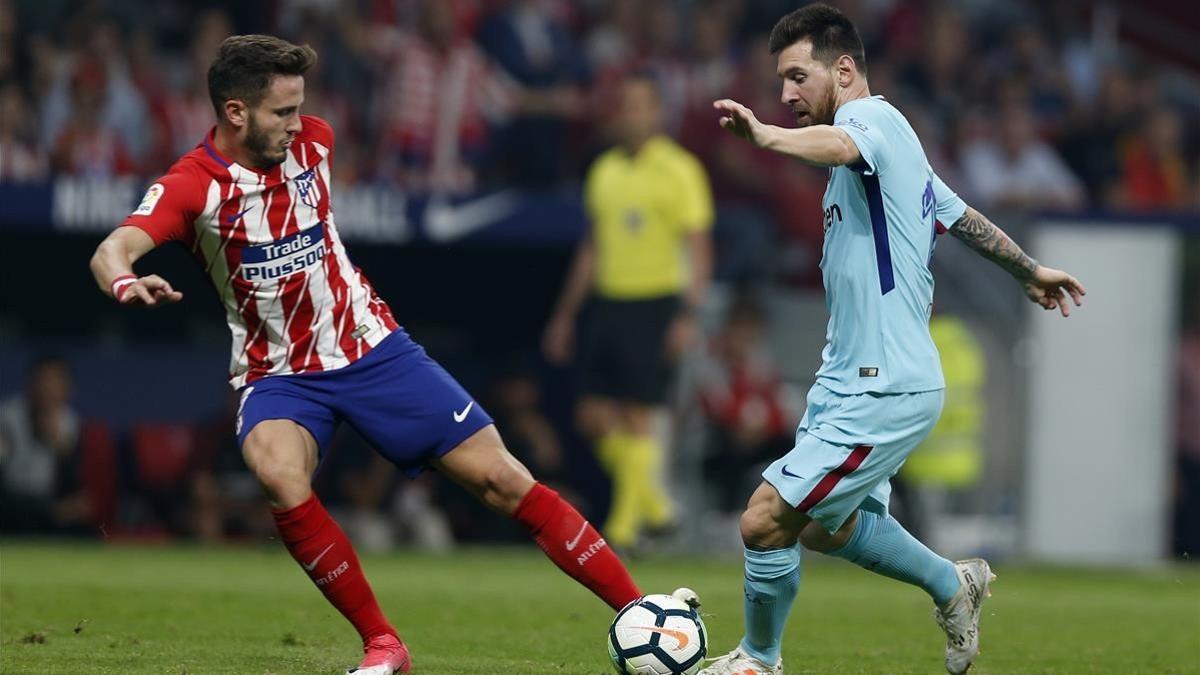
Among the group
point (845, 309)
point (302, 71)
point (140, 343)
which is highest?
point (302, 71)

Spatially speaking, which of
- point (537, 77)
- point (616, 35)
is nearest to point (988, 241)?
point (537, 77)

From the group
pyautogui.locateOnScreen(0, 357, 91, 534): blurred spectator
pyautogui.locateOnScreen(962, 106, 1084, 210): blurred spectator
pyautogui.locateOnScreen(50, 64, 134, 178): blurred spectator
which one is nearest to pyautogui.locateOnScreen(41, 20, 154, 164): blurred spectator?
pyautogui.locateOnScreen(50, 64, 134, 178): blurred spectator

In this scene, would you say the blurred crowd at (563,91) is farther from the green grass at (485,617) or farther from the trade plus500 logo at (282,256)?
the trade plus500 logo at (282,256)

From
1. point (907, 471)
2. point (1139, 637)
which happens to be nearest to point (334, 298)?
point (1139, 637)

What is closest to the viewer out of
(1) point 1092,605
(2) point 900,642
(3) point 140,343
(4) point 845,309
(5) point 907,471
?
(4) point 845,309

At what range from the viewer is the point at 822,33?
573cm

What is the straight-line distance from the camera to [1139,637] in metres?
7.92

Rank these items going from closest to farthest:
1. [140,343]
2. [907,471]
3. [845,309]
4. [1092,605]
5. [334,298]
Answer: [845,309], [334,298], [1092,605], [907,471], [140,343]

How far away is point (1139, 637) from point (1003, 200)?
6899 millimetres

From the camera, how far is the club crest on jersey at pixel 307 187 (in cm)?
615

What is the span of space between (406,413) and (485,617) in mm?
2052

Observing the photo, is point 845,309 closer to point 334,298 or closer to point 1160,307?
point 334,298

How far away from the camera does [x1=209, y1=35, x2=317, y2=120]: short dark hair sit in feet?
19.6

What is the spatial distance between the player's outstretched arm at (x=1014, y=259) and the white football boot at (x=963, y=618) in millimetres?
942
